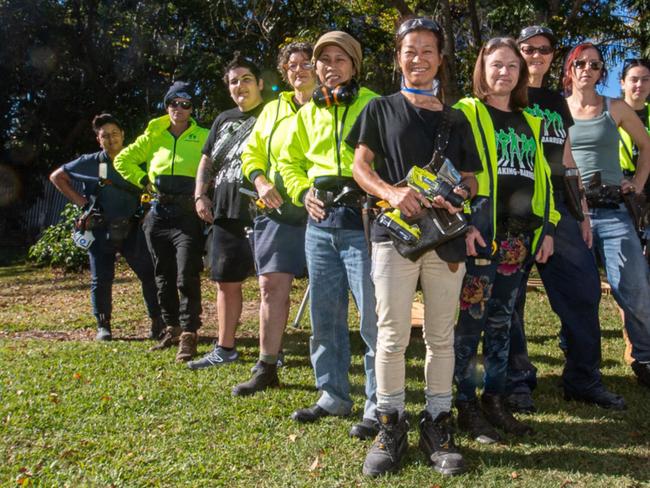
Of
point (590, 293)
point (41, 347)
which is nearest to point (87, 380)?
point (41, 347)

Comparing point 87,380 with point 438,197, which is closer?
point 438,197

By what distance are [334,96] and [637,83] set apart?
2.88 meters

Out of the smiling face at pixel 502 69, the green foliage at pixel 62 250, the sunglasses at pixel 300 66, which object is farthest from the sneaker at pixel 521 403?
the green foliage at pixel 62 250

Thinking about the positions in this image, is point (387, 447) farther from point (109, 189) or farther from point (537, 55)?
point (109, 189)

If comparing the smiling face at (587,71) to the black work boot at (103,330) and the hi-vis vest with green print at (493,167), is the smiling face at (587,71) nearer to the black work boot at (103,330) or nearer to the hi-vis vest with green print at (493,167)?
the hi-vis vest with green print at (493,167)

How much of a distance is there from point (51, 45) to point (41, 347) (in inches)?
654

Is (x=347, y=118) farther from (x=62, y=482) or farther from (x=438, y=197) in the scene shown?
(x=62, y=482)

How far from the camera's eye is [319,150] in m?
4.08

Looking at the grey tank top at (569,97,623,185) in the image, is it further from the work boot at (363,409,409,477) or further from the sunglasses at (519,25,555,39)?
the work boot at (363,409,409,477)

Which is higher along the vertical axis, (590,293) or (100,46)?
(100,46)

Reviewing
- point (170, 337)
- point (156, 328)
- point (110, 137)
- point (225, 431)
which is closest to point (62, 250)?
point (110, 137)

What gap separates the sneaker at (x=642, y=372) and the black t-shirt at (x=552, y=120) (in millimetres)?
1629

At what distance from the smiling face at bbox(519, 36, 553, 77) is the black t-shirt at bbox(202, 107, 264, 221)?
2.10 m

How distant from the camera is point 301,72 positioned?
15.6 ft
